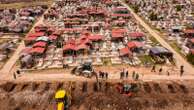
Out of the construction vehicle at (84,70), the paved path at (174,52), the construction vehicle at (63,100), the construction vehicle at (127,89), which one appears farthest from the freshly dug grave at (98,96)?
the paved path at (174,52)

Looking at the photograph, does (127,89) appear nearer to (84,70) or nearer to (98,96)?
(98,96)

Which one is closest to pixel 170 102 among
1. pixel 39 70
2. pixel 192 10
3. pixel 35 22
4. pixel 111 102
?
pixel 111 102

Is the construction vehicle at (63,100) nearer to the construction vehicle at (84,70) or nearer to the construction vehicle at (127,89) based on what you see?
the construction vehicle at (84,70)

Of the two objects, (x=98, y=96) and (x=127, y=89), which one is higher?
(x=127, y=89)

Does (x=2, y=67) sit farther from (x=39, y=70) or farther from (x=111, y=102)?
(x=111, y=102)

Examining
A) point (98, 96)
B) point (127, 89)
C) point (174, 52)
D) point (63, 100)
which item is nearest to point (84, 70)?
point (98, 96)

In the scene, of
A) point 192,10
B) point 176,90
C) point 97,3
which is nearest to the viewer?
point 176,90

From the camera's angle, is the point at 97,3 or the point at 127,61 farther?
the point at 97,3
